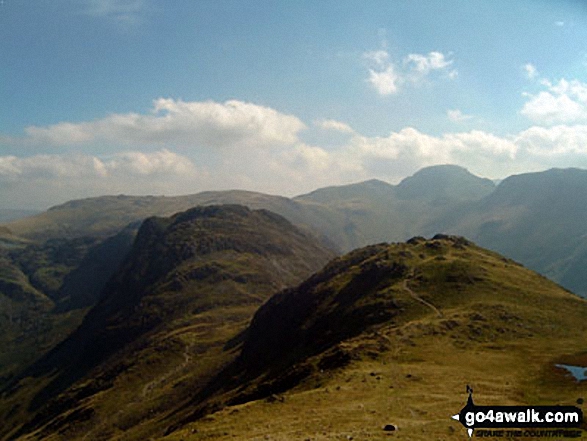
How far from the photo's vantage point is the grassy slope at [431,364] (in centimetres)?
5003

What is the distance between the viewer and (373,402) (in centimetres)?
5581

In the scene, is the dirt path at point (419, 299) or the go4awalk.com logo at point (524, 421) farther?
the dirt path at point (419, 299)

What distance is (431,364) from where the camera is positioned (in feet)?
247

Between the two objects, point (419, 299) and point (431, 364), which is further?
point (419, 299)

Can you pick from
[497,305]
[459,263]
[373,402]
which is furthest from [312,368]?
[459,263]

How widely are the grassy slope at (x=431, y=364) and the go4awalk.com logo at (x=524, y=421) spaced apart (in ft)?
7.81

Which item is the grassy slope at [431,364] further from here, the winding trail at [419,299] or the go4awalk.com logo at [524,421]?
the go4awalk.com logo at [524,421]

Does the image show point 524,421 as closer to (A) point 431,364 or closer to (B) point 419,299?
(A) point 431,364

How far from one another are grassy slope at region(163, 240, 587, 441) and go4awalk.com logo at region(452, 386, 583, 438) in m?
2.38

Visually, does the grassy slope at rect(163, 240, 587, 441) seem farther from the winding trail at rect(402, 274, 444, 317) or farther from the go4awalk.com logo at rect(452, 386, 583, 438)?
the go4awalk.com logo at rect(452, 386, 583, 438)

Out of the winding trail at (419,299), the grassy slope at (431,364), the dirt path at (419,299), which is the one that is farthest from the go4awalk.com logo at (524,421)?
the dirt path at (419,299)

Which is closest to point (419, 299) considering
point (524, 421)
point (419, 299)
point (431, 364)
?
point (419, 299)

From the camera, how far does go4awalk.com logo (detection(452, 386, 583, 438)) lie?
135 ft

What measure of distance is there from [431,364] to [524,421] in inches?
1292
